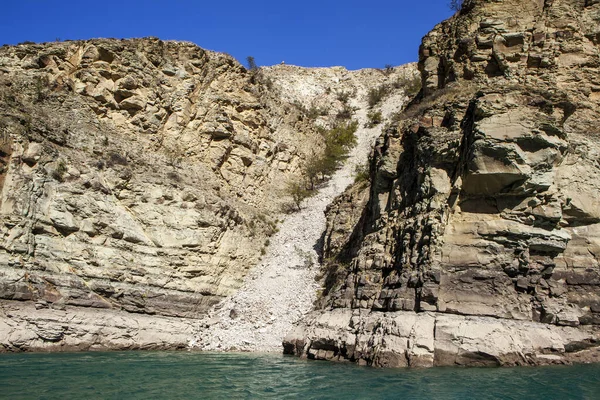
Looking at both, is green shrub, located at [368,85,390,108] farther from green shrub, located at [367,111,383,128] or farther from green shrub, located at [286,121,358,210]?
green shrub, located at [286,121,358,210]

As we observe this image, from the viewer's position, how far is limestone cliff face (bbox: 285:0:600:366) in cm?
1323

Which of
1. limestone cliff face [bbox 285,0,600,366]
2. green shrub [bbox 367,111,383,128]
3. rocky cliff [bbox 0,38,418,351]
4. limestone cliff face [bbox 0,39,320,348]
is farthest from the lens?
green shrub [bbox 367,111,383,128]

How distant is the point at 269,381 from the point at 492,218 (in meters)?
8.02

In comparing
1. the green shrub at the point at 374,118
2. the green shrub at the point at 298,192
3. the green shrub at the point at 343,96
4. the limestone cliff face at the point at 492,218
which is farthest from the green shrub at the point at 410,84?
the limestone cliff face at the point at 492,218

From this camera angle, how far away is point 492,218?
14438 mm

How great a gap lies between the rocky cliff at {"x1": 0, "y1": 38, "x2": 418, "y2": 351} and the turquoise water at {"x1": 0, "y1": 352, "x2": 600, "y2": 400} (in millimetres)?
3054

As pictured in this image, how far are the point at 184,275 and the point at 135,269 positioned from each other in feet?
7.37

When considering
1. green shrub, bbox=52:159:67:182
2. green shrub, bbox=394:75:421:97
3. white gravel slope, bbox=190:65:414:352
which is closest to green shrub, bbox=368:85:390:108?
green shrub, bbox=394:75:421:97

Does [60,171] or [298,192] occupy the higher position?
[298,192]

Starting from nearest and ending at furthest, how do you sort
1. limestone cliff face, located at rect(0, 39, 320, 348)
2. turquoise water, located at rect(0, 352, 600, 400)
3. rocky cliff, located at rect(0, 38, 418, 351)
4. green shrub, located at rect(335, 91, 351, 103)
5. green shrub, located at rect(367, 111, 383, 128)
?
1. turquoise water, located at rect(0, 352, 600, 400)
2. rocky cliff, located at rect(0, 38, 418, 351)
3. limestone cliff face, located at rect(0, 39, 320, 348)
4. green shrub, located at rect(367, 111, 383, 128)
5. green shrub, located at rect(335, 91, 351, 103)

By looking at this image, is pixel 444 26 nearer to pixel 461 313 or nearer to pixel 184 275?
pixel 461 313

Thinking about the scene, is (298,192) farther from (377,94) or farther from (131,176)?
(377,94)

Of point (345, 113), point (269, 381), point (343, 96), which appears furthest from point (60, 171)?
point (343, 96)

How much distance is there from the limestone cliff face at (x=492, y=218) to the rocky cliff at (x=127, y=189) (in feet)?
21.4
